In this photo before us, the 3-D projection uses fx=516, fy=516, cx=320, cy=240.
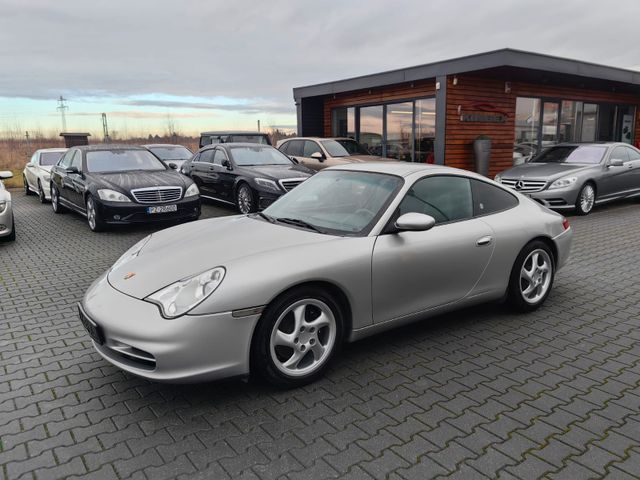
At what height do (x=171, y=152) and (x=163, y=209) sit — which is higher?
(x=171, y=152)

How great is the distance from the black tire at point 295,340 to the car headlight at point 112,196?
6.54 metres

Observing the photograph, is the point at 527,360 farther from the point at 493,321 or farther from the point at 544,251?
the point at 544,251

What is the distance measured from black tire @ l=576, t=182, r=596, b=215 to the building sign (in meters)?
4.73

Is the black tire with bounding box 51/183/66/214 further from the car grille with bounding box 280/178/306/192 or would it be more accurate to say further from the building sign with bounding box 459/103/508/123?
the building sign with bounding box 459/103/508/123

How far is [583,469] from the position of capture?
2518 millimetres

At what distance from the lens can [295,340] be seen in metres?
3.26

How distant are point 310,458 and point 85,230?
8.17 meters

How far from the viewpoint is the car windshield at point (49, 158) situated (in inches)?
547

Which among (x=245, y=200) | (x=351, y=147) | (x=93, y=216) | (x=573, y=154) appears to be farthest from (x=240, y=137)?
(x=573, y=154)

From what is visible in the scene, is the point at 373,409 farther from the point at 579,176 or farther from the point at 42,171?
the point at 42,171

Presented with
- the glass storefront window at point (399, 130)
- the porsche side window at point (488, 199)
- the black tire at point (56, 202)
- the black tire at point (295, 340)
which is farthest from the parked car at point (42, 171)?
the black tire at point (295, 340)

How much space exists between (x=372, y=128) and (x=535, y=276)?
13.3 metres

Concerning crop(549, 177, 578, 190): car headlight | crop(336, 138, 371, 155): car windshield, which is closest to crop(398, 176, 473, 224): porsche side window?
crop(549, 177, 578, 190): car headlight

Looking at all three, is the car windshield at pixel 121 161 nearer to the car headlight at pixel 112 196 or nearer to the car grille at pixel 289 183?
the car headlight at pixel 112 196
